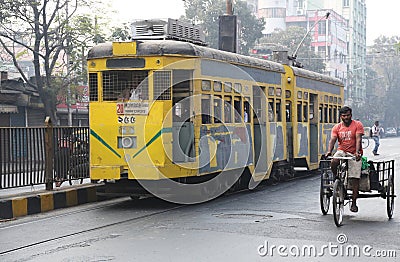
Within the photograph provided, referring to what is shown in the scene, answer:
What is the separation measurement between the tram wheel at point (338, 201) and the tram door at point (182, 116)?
335 centimetres

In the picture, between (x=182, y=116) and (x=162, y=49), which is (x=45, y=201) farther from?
(x=162, y=49)

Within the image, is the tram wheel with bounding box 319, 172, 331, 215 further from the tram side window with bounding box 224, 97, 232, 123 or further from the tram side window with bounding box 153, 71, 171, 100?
the tram side window with bounding box 224, 97, 232, 123

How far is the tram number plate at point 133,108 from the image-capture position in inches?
509

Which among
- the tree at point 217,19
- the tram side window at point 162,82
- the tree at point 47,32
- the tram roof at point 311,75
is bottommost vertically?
the tram side window at point 162,82

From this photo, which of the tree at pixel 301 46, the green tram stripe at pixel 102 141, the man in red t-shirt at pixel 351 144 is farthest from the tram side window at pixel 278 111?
the tree at pixel 301 46

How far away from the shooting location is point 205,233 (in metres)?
9.79

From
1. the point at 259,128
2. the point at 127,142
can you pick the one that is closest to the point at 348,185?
the point at 127,142

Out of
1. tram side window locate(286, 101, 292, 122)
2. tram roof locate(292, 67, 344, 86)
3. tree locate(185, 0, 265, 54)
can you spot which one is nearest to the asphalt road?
tram side window locate(286, 101, 292, 122)

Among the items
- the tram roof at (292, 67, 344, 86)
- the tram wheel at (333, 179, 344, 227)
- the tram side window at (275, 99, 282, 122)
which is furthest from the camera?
the tram roof at (292, 67, 344, 86)

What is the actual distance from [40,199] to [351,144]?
569cm

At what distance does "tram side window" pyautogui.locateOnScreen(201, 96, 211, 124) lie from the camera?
13422 millimetres

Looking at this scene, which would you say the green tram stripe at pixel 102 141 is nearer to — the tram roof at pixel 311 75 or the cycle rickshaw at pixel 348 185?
the cycle rickshaw at pixel 348 185

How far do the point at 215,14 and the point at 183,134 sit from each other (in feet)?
156

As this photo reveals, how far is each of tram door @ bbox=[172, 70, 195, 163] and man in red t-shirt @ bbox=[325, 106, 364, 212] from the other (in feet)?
9.61
